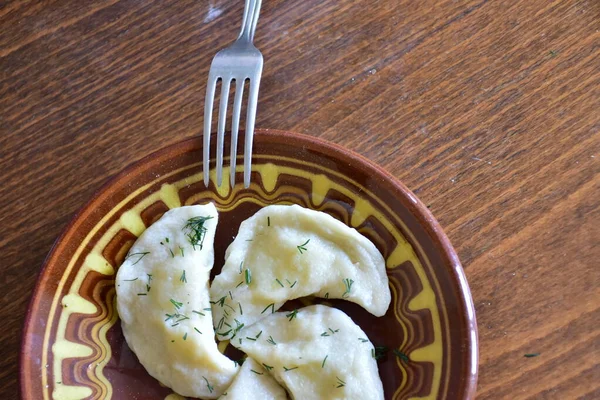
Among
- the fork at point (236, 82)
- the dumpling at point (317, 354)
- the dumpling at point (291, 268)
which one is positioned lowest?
the dumpling at point (317, 354)

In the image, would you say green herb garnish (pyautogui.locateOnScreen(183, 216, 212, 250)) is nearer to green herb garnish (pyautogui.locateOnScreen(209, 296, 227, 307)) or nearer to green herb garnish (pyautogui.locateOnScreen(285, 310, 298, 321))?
green herb garnish (pyautogui.locateOnScreen(209, 296, 227, 307))

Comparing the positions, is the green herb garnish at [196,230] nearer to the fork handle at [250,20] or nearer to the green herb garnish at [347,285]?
the green herb garnish at [347,285]

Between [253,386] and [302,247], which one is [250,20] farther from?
[253,386]

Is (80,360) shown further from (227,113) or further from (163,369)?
(227,113)

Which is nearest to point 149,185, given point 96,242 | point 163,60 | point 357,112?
point 96,242

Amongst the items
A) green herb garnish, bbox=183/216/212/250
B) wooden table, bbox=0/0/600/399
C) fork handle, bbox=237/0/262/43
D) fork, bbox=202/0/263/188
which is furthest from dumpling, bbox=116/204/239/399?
fork handle, bbox=237/0/262/43

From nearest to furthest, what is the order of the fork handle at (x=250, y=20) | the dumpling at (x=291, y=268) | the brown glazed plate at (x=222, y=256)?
the brown glazed plate at (x=222, y=256), the dumpling at (x=291, y=268), the fork handle at (x=250, y=20)

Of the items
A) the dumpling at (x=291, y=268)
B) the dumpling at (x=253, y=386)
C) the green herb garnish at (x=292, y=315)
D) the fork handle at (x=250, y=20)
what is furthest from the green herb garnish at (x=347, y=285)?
the fork handle at (x=250, y=20)
